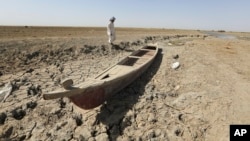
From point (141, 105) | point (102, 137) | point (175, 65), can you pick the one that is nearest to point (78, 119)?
point (102, 137)

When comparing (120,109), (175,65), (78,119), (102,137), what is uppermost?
(175,65)

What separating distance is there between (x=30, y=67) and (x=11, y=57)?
140 cm

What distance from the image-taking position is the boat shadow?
5.06 m

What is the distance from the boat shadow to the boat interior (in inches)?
21.9

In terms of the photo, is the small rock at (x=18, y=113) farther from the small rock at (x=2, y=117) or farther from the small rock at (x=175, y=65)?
the small rock at (x=175, y=65)

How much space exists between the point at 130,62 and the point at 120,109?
3.80m

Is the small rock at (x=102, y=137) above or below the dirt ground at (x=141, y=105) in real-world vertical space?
below

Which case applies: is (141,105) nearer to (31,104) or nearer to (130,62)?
(31,104)

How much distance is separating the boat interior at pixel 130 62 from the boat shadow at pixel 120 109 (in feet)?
1.83

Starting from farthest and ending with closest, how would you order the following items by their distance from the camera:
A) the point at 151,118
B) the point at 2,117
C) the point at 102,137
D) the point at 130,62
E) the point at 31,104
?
1. the point at 130,62
2. the point at 31,104
3. the point at 2,117
4. the point at 151,118
5. the point at 102,137

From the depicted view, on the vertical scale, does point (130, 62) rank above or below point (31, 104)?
above

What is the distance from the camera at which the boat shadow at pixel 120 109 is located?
5.06 m

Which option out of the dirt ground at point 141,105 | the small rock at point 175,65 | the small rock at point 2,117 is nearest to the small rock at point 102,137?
the dirt ground at point 141,105

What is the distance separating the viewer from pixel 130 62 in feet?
30.3
